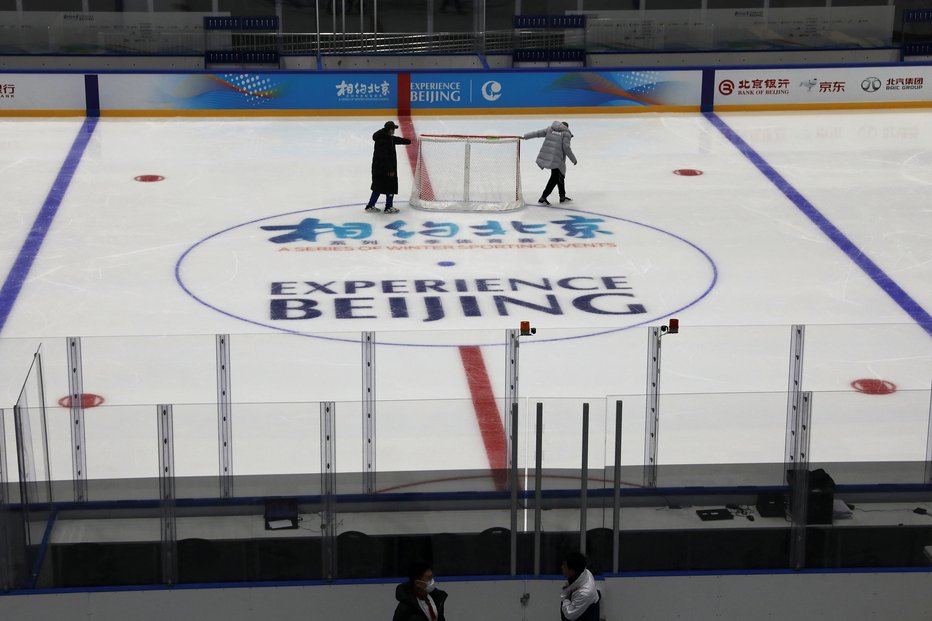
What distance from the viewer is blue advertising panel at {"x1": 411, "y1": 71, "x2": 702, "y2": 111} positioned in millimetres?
21250

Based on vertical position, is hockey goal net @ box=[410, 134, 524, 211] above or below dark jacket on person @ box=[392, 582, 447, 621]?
above

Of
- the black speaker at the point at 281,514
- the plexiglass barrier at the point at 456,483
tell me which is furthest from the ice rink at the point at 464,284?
the black speaker at the point at 281,514

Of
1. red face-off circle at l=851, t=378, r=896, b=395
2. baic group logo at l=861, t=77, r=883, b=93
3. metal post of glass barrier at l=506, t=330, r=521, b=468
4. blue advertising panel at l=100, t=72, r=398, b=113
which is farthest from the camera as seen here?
baic group logo at l=861, t=77, r=883, b=93

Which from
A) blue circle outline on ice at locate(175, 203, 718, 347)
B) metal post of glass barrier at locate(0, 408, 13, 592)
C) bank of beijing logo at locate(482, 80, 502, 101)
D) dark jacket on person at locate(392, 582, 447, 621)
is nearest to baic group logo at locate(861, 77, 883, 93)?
bank of beijing logo at locate(482, 80, 502, 101)

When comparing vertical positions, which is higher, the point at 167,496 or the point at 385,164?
the point at 385,164

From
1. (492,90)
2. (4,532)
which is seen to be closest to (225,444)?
(4,532)

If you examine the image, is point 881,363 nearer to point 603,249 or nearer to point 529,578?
point 529,578

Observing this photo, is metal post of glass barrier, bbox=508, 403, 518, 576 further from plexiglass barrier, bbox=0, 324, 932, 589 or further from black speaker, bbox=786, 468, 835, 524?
black speaker, bbox=786, 468, 835, 524

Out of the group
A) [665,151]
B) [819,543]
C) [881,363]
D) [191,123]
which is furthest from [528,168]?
[819,543]

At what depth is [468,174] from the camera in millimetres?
16281

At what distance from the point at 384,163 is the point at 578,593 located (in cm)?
930

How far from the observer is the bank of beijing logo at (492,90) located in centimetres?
2131

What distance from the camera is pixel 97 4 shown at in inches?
1001

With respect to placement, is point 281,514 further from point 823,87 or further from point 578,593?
A: point 823,87
